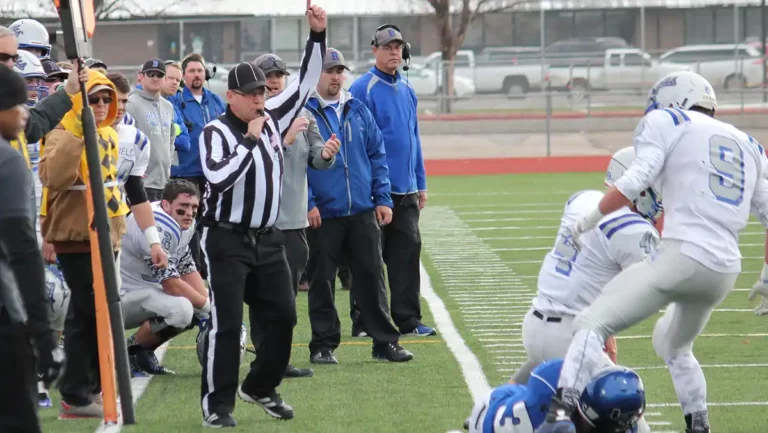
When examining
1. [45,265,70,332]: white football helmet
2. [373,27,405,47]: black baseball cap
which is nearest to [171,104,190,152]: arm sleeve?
[373,27,405,47]: black baseball cap

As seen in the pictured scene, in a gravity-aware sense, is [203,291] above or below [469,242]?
above

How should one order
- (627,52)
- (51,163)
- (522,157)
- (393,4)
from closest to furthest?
(51,163) → (522,157) → (627,52) → (393,4)

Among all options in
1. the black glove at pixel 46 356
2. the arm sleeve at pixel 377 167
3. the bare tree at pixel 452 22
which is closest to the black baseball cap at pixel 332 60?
the arm sleeve at pixel 377 167

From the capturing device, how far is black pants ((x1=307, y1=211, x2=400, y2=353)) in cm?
850

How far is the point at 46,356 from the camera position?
196 inches

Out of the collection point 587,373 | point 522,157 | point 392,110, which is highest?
point 392,110

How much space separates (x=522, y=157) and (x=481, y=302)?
660 inches

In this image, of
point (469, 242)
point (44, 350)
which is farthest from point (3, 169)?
point (469, 242)

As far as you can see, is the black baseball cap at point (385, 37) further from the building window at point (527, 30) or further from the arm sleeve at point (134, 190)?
the building window at point (527, 30)

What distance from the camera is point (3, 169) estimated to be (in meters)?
4.83

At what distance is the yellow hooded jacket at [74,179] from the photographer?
21.9 feet

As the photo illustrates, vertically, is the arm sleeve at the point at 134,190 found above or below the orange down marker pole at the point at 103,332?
above

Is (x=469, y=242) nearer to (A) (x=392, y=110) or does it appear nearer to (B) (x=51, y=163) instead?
(A) (x=392, y=110)

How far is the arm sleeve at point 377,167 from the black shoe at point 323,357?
1039 millimetres
